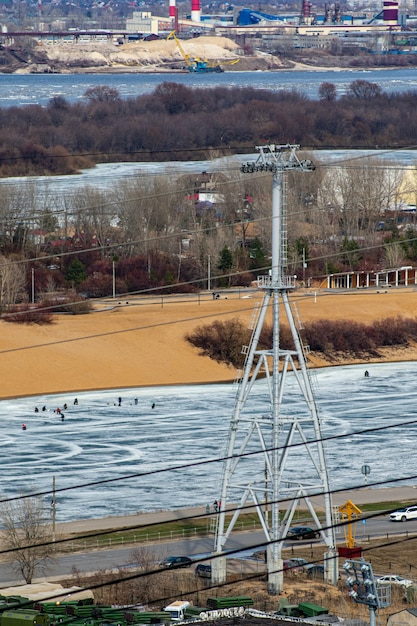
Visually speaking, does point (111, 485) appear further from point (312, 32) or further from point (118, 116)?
point (312, 32)

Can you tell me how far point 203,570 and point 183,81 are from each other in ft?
438

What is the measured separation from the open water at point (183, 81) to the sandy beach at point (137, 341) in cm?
7437

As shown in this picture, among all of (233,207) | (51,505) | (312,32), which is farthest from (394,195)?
(312,32)

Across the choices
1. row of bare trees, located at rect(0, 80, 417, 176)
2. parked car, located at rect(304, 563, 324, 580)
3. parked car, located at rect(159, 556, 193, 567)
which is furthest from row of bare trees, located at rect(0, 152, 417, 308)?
parked car, located at rect(304, 563, 324, 580)

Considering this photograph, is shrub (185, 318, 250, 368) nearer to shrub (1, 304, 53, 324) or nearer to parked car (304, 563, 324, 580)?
shrub (1, 304, 53, 324)

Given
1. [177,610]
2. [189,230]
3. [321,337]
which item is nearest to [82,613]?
[177,610]

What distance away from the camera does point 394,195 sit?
58875mm

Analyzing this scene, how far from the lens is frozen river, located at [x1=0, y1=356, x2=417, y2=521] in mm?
26297

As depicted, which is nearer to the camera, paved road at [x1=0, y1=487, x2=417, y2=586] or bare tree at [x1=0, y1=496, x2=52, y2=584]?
bare tree at [x1=0, y1=496, x2=52, y2=584]

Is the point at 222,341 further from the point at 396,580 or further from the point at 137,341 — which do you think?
the point at 396,580

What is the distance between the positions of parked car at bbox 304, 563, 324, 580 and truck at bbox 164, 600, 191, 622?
2874mm

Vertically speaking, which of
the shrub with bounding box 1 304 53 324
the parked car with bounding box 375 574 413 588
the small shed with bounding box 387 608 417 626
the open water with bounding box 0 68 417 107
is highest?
the small shed with bounding box 387 608 417 626

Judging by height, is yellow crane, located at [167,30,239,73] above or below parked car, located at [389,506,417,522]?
below

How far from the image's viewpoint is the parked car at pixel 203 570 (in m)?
21.0
